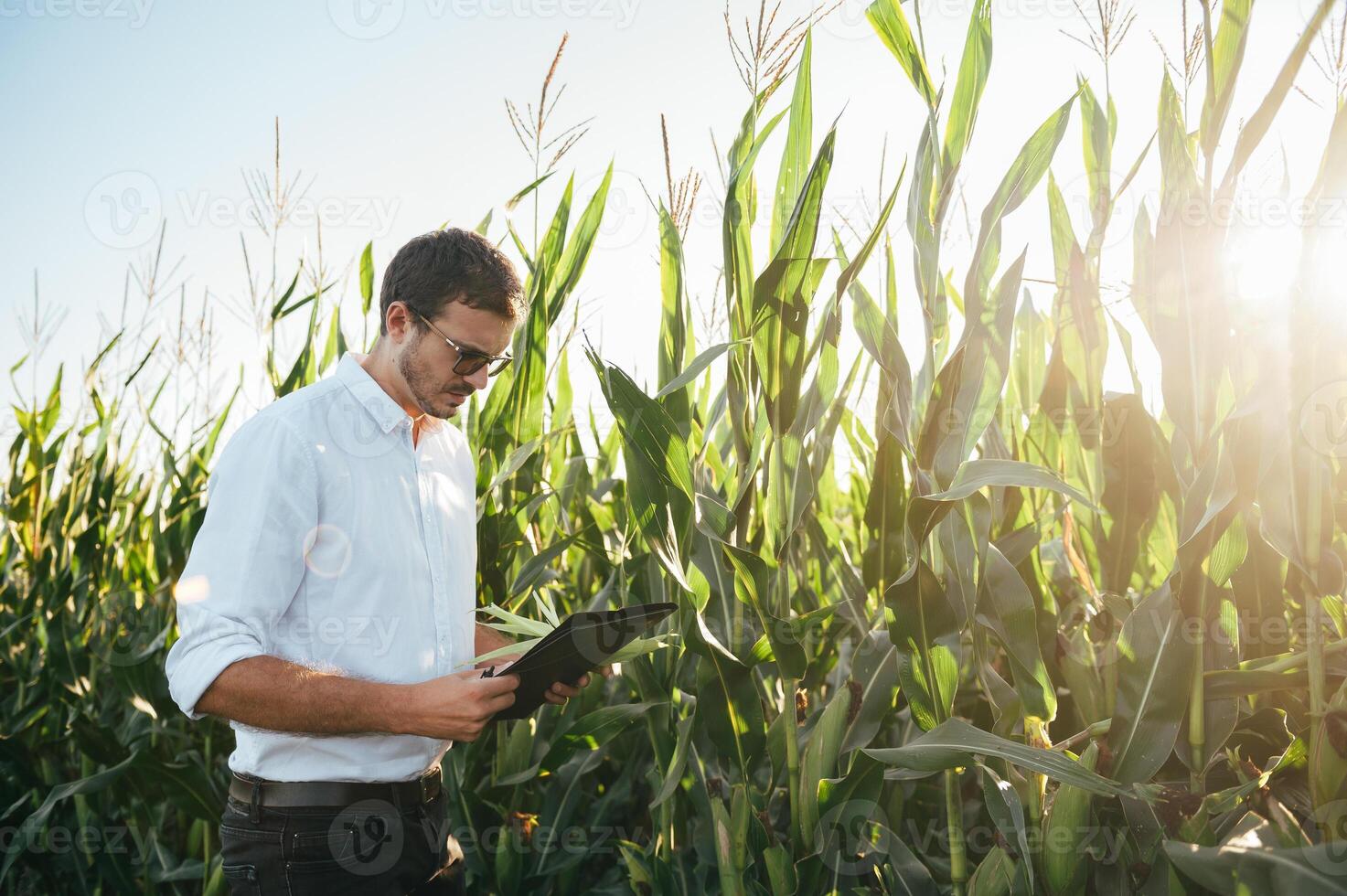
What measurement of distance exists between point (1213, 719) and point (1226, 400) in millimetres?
522

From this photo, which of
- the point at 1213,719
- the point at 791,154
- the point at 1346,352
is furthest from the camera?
the point at 791,154

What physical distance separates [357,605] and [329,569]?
77mm

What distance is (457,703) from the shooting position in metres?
1.21

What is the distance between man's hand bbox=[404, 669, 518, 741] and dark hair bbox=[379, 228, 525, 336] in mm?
674

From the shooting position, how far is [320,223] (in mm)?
2367

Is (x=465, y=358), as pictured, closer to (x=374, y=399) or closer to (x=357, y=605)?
(x=374, y=399)

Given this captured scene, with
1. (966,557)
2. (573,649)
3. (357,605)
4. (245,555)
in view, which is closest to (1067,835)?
(966,557)

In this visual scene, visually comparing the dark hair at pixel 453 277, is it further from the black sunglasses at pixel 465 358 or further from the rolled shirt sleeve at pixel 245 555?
the rolled shirt sleeve at pixel 245 555

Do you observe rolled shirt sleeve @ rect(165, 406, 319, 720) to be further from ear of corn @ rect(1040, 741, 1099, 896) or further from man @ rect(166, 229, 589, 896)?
ear of corn @ rect(1040, 741, 1099, 896)

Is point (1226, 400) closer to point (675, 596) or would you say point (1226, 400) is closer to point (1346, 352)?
point (1346, 352)

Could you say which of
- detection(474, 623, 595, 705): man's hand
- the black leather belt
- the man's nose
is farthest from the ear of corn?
the man's nose

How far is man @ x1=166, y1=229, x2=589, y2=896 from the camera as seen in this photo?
4.08ft

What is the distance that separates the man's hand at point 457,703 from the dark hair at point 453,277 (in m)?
0.67

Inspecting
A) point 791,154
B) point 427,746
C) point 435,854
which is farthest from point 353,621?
point 791,154
